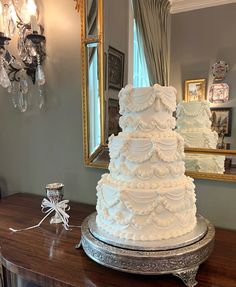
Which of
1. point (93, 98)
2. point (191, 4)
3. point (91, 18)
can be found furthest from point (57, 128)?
point (191, 4)

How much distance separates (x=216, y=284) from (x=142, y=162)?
1.39ft

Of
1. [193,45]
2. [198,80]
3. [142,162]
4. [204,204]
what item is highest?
[193,45]

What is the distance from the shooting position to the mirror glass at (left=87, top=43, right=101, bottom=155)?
1.37 meters

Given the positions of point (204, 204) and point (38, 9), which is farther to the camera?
point (38, 9)

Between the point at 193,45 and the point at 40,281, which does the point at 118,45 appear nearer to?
the point at 193,45

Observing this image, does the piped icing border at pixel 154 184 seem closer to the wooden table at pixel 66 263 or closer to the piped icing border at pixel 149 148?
the piped icing border at pixel 149 148

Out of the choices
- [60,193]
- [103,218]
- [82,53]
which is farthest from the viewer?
[82,53]

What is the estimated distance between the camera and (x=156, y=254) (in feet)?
2.56

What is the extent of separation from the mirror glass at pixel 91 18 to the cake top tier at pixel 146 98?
24.3 inches

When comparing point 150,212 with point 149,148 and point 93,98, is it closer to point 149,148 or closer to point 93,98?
point 149,148

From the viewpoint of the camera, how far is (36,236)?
1.12 meters

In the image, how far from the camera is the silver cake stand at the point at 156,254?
78 cm

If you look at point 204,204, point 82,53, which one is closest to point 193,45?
point 82,53

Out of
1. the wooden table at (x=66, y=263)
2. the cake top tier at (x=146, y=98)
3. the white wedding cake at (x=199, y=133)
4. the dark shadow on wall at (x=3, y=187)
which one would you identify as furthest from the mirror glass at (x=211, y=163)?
the dark shadow on wall at (x=3, y=187)
